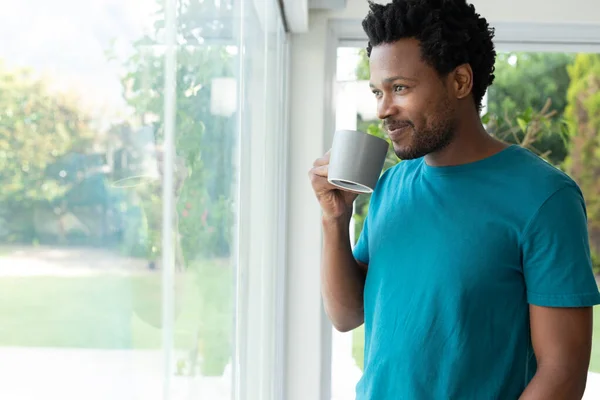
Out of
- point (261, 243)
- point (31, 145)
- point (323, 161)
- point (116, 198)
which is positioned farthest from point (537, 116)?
point (31, 145)

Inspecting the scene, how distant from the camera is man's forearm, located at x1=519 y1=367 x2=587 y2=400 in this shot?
3.26 feet

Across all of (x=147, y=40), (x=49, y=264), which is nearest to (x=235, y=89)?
(x=147, y=40)

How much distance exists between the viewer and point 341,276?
1.26 metres

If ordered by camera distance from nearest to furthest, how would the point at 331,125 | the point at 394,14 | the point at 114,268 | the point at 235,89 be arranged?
the point at 114,268 < the point at 394,14 < the point at 235,89 < the point at 331,125

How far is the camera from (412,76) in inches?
43.3

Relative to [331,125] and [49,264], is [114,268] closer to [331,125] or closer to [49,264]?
[49,264]

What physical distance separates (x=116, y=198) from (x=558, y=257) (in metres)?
0.68

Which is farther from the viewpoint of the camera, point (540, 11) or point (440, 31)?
point (540, 11)

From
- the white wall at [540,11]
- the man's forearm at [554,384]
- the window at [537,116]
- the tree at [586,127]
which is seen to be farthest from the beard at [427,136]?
the tree at [586,127]

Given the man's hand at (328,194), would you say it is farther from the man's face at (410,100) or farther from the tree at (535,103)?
the tree at (535,103)

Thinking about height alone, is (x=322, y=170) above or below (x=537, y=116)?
below

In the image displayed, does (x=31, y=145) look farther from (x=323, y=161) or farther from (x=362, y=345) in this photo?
(x=362, y=345)

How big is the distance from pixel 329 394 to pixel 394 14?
7.80 ft

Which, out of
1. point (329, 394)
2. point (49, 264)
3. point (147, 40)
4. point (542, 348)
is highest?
point (147, 40)
